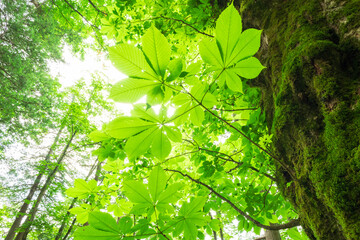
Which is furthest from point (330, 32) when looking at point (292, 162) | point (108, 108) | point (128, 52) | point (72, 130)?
point (108, 108)

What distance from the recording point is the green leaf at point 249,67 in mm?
598

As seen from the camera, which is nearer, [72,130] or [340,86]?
[340,86]

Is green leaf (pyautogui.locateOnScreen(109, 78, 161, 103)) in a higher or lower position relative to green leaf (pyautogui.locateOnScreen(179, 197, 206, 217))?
higher

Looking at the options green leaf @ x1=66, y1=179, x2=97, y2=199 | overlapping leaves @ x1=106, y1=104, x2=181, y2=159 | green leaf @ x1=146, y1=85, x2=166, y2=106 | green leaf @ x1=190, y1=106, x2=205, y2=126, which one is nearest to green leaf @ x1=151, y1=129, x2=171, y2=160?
overlapping leaves @ x1=106, y1=104, x2=181, y2=159

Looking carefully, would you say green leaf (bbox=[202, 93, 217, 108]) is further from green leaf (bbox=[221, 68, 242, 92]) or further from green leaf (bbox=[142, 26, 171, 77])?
green leaf (bbox=[142, 26, 171, 77])

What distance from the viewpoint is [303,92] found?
73 cm

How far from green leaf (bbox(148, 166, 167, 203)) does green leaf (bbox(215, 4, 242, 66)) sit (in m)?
0.46

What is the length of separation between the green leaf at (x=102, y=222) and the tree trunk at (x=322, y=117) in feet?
2.22

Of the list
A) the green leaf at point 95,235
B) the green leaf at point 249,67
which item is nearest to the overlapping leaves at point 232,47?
the green leaf at point 249,67

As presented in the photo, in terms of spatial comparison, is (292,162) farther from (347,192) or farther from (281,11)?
(281,11)

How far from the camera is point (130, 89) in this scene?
0.60 m

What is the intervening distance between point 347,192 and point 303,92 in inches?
15.4

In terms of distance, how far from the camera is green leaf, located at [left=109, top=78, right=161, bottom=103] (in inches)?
23.1

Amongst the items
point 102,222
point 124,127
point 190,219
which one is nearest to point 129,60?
point 124,127
